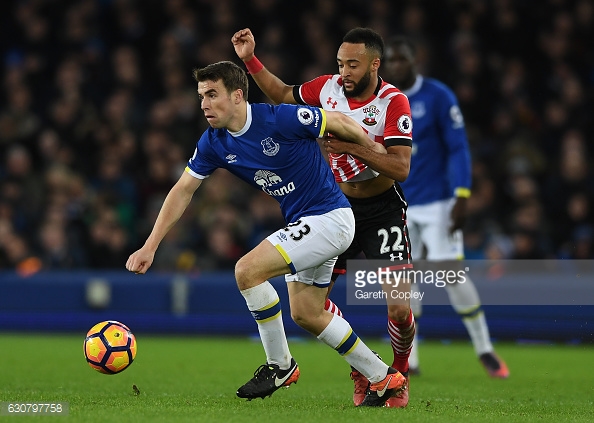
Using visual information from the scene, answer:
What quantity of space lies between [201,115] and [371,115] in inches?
335

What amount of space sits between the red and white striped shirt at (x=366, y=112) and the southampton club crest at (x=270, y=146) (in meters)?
0.72

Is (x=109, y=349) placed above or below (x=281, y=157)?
below

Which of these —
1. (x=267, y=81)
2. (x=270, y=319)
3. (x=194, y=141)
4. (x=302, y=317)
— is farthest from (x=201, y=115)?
(x=270, y=319)

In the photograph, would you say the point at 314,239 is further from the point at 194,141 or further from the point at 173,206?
the point at 194,141

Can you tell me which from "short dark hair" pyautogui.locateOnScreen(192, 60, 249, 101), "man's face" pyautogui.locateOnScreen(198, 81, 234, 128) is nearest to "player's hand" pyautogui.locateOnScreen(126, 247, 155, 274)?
"man's face" pyautogui.locateOnScreen(198, 81, 234, 128)

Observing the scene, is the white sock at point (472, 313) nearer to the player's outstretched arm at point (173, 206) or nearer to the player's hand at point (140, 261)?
the player's outstretched arm at point (173, 206)

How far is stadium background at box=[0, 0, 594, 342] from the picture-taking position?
12.7m

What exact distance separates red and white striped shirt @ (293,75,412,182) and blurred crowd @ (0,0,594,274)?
5625mm

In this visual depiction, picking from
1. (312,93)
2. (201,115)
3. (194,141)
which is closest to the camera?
(312,93)

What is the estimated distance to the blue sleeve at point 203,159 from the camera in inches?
247

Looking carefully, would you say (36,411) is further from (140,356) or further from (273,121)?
(140,356)

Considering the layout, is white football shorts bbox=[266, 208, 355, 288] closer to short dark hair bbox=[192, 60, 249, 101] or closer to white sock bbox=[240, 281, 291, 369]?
white sock bbox=[240, 281, 291, 369]

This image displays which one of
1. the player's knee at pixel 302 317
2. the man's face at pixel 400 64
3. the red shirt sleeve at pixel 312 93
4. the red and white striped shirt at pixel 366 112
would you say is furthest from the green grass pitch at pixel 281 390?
the man's face at pixel 400 64

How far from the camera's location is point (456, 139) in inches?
341
